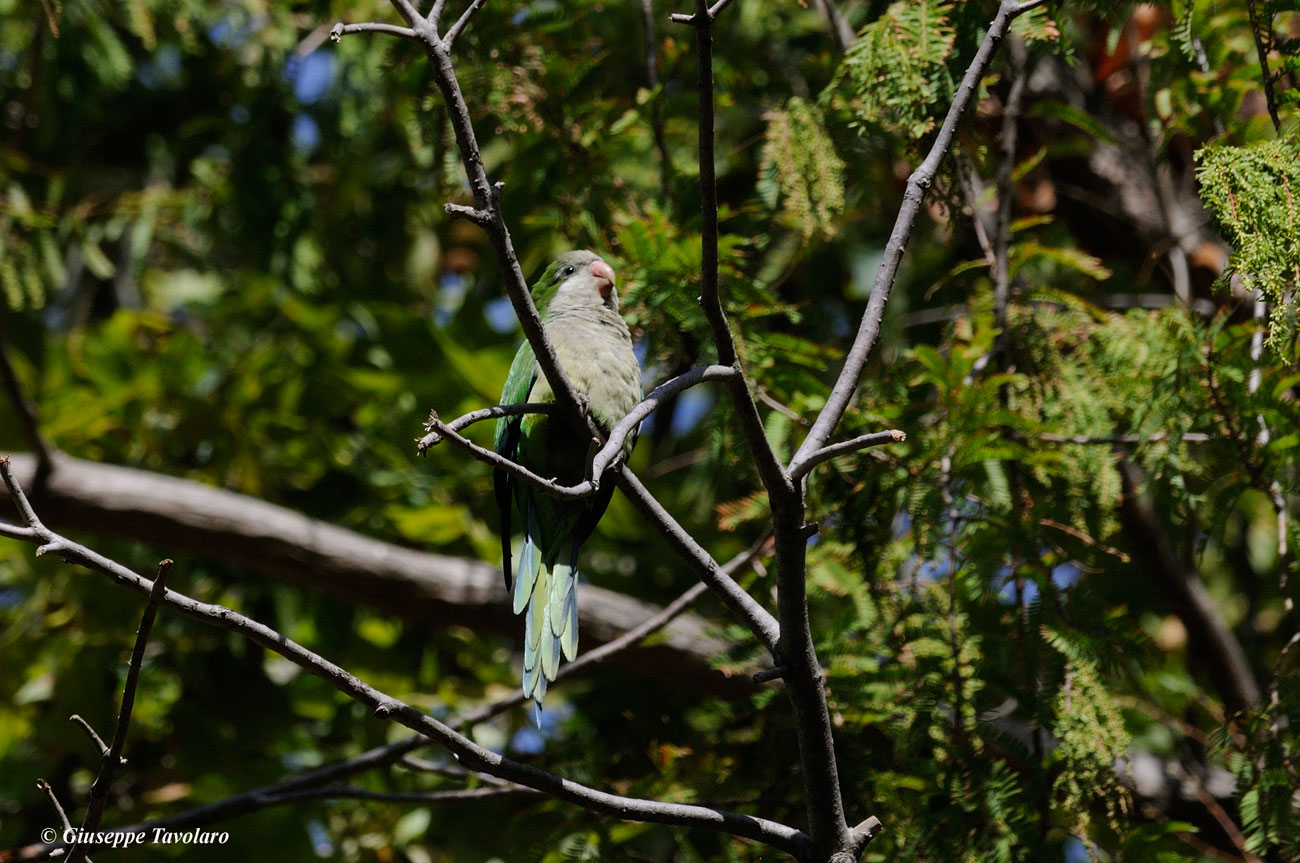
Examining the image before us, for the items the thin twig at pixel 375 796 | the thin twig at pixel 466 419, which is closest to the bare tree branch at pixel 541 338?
the thin twig at pixel 466 419

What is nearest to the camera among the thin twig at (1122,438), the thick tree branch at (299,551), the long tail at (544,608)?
the long tail at (544,608)

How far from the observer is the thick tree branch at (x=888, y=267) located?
7.00ft

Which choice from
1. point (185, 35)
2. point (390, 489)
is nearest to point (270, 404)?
point (390, 489)

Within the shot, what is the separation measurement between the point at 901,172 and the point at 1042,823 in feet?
9.28

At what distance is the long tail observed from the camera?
2551 mm

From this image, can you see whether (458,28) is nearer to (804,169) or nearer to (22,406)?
(804,169)

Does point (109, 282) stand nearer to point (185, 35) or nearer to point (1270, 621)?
point (185, 35)

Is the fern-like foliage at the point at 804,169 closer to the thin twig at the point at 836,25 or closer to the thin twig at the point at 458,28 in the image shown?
the thin twig at the point at 836,25

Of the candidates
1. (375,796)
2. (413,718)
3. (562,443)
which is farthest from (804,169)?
(375,796)

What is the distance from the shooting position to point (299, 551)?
4.02 m

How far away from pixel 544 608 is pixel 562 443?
494 mm

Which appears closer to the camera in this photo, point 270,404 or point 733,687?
point 733,687

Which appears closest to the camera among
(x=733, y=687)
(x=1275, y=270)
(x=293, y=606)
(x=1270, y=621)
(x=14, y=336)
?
(x=1275, y=270)

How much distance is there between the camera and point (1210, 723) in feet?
15.1
